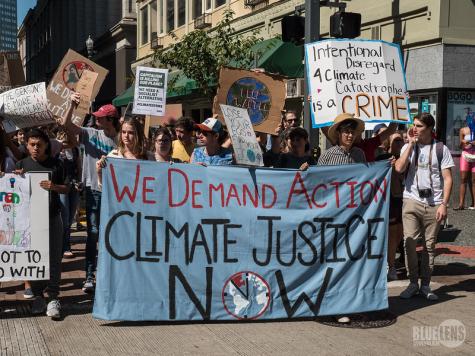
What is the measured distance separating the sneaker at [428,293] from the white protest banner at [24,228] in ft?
11.8

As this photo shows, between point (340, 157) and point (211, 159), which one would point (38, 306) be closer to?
point (211, 159)

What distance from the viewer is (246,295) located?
5.32 meters

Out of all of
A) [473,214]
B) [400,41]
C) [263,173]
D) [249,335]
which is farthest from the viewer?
[400,41]

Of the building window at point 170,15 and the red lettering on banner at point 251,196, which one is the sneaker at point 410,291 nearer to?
the red lettering on banner at point 251,196

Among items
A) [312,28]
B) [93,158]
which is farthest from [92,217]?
[312,28]

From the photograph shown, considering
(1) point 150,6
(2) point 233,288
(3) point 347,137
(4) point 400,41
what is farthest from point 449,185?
(1) point 150,6

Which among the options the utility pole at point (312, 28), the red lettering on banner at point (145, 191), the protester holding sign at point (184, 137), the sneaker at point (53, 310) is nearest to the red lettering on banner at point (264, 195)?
the red lettering on banner at point (145, 191)

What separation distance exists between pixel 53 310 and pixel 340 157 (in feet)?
9.23

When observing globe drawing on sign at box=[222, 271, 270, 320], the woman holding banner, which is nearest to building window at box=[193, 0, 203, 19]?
the woman holding banner

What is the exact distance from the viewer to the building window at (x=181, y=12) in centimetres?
→ 2692

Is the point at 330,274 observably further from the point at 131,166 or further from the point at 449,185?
the point at 131,166

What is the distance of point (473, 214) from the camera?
38.9 feet

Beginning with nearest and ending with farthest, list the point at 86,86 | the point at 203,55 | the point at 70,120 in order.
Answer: the point at 70,120
the point at 86,86
the point at 203,55

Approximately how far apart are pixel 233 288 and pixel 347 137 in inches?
65.7
